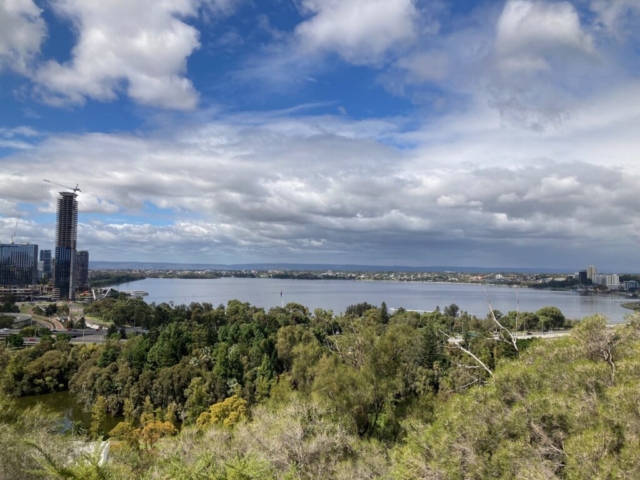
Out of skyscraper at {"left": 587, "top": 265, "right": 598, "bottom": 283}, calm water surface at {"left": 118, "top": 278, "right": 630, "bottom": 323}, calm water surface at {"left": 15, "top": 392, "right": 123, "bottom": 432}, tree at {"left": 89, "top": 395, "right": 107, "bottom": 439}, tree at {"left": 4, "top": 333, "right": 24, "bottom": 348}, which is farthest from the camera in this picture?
skyscraper at {"left": 587, "top": 265, "right": 598, "bottom": 283}

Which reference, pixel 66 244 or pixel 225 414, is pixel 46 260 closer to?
pixel 66 244

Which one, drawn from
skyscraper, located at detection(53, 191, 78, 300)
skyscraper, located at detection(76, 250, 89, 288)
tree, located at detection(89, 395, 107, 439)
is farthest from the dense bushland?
skyscraper, located at detection(76, 250, 89, 288)

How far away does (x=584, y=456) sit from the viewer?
16.8 feet

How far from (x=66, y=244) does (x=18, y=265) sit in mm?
9601

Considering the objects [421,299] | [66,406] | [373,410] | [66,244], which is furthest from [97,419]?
[66,244]

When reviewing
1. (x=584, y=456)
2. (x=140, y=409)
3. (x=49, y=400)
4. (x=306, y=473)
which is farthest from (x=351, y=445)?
(x=49, y=400)

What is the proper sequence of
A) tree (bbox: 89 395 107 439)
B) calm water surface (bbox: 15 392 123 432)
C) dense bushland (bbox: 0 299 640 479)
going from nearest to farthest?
dense bushland (bbox: 0 299 640 479), tree (bbox: 89 395 107 439), calm water surface (bbox: 15 392 123 432)

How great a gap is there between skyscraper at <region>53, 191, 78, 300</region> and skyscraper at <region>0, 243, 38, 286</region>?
616 cm

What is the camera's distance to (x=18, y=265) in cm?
9231

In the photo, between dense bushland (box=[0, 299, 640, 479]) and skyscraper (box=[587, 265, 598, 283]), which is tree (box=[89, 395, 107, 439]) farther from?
skyscraper (box=[587, 265, 598, 283])

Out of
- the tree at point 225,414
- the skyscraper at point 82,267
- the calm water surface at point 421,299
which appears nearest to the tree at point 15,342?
the tree at point 225,414

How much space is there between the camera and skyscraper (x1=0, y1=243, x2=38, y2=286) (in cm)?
9081

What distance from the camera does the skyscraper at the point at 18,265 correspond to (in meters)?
90.8

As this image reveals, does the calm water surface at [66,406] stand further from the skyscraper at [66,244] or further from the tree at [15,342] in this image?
the skyscraper at [66,244]
